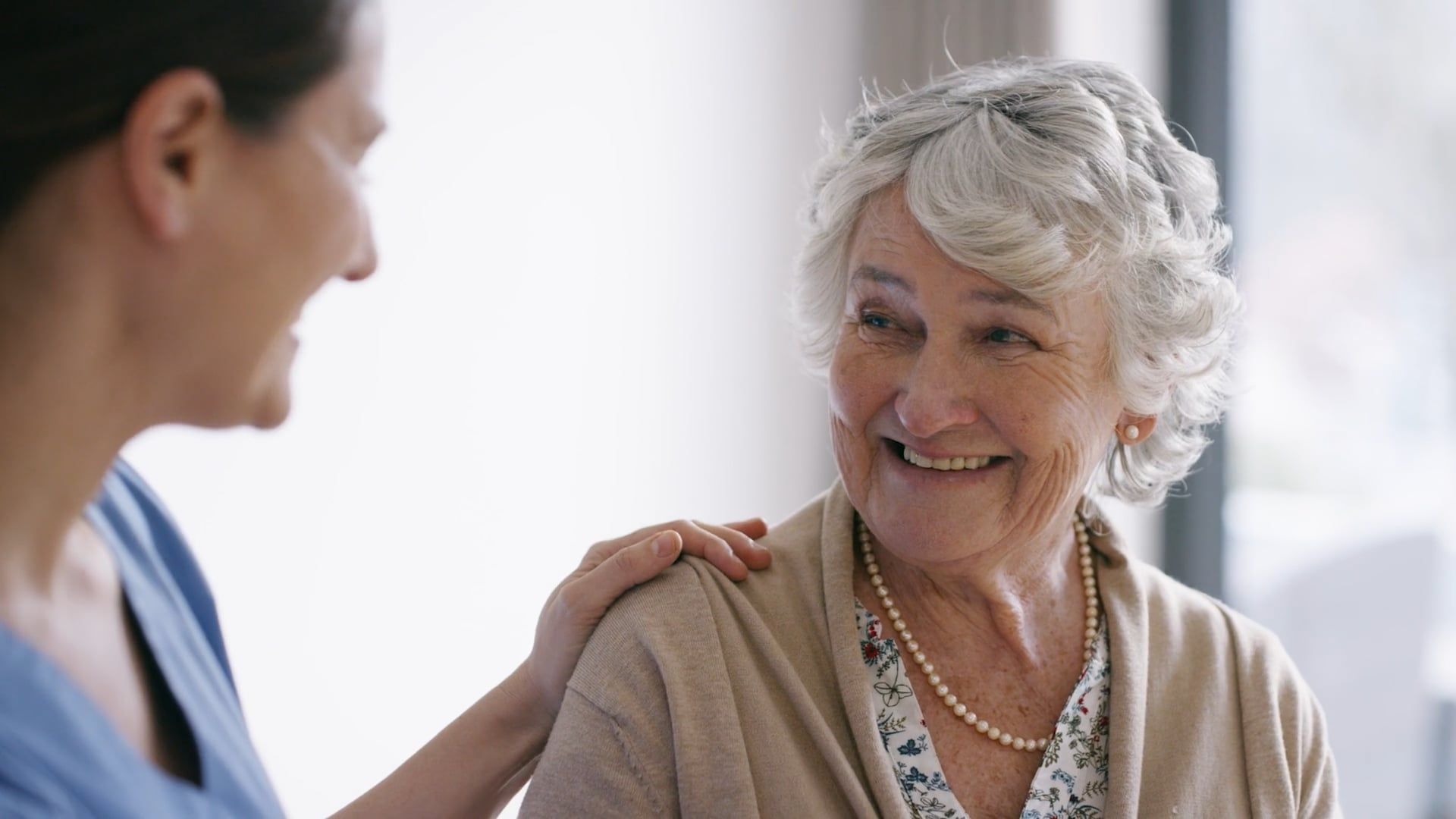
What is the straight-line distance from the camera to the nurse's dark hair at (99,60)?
65cm

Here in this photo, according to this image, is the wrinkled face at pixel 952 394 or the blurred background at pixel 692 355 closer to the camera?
the wrinkled face at pixel 952 394

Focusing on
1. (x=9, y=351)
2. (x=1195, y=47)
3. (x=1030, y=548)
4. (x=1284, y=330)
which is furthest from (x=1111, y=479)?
(x=1195, y=47)

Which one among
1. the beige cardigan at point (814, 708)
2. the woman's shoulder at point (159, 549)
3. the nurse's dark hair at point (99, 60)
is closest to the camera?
the nurse's dark hair at point (99, 60)

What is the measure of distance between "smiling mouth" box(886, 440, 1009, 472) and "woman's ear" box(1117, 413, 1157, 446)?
0.24 m

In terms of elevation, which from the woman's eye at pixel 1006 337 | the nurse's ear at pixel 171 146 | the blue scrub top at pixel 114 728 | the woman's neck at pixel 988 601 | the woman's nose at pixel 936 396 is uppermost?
the nurse's ear at pixel 171 146

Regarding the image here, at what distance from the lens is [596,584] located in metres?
1.33

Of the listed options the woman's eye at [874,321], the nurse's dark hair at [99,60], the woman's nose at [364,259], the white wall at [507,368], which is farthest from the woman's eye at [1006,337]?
the white wall at [507,368]

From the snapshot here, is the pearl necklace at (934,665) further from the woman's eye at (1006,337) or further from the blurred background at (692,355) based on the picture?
the blurred background at (692,355)

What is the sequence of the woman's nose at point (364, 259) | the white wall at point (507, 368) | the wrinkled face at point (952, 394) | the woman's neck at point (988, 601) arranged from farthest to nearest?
1. the white wall at point (507, 368)
2. the woman's neck at point (988, 601)
3. the wrinkled face at point (952, 394)
4. the woman's nose at point (364, 259)

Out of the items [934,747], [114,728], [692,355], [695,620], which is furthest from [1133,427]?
[692,355]

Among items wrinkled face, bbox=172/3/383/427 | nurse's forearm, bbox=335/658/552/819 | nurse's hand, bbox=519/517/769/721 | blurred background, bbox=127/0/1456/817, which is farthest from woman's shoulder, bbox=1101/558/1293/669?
wrinkled face, bbox=172/3/383/427

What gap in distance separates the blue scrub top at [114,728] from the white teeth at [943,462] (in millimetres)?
739

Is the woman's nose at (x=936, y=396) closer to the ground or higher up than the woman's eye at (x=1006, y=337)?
closer to the ground

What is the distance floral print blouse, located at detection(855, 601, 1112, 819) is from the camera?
1.36 m
